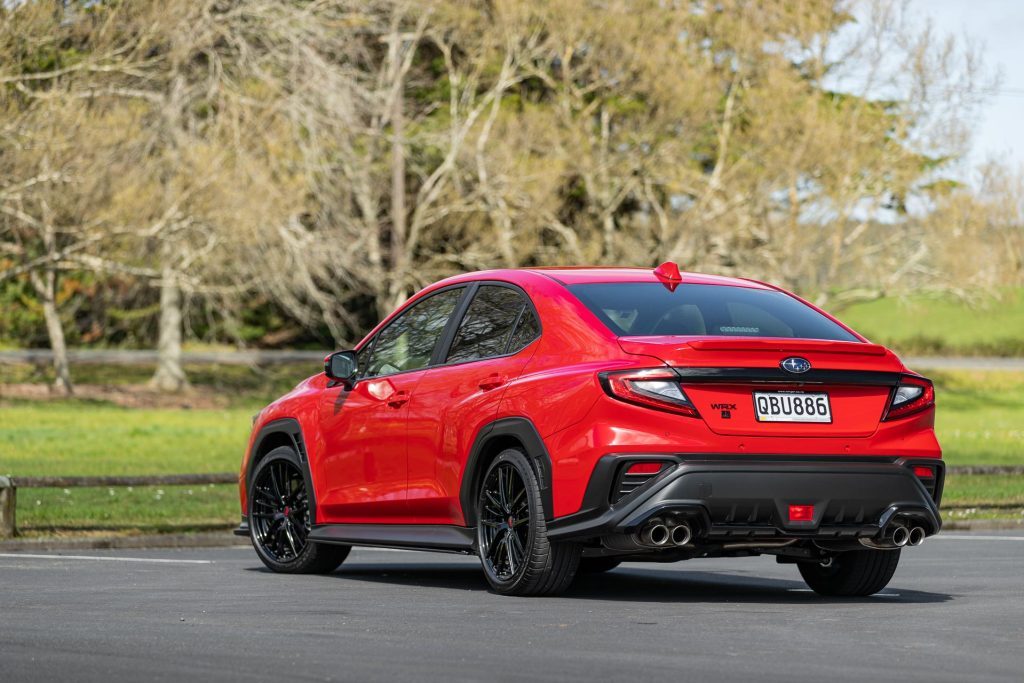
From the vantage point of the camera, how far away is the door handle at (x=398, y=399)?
999 cm

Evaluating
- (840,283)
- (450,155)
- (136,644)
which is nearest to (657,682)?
(136,644)

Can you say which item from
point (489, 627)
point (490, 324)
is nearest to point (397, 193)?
point (490, 324)

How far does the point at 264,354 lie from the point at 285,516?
5036 centimetres

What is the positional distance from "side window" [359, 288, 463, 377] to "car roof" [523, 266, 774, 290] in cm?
74

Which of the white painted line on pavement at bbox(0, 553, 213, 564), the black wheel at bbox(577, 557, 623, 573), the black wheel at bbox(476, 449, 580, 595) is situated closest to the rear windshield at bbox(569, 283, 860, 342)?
the black wheel at bbox(476, 449, 580, 595)

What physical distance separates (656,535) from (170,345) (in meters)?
38.2

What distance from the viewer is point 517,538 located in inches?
357

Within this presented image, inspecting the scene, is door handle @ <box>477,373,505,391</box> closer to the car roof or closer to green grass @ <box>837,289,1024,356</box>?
the car roof

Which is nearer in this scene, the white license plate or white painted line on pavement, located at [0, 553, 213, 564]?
the white license plate

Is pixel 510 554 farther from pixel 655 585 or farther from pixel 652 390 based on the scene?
pixel 655 585

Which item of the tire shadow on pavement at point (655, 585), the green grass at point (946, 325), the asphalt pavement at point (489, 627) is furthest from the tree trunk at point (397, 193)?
the asphalt pavement at point (489, 627)

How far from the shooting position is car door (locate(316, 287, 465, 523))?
1002 centimetres

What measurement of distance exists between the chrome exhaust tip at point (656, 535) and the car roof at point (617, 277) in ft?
4.89

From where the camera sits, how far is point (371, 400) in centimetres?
1031
